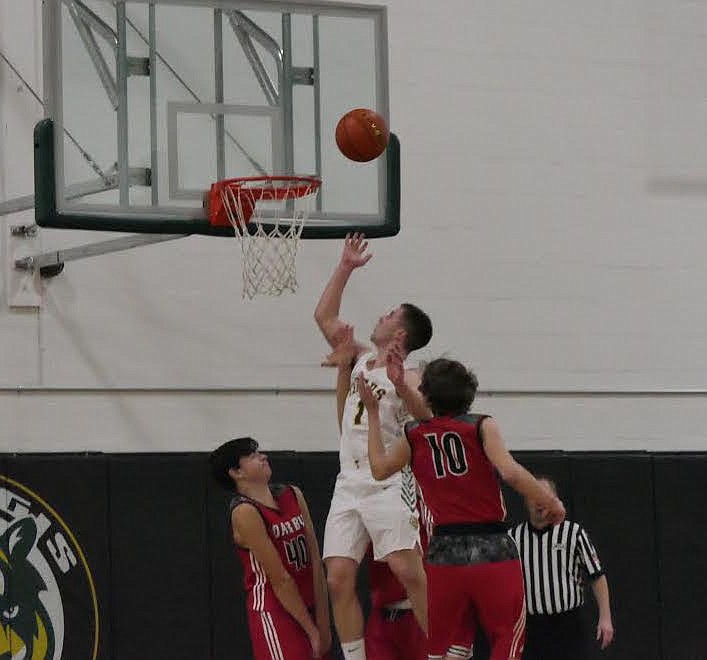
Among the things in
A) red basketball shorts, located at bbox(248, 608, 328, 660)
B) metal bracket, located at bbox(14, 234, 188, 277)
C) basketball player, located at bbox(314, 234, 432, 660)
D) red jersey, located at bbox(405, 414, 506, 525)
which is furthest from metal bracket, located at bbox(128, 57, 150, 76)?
red basketball shorts, located at bbox(248, 608, 328, 660)

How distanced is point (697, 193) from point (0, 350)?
15.8 feet

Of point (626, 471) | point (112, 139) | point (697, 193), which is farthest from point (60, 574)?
point (697, 193)

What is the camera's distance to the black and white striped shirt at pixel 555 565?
702 centimetres

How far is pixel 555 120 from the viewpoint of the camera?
31.5 feet

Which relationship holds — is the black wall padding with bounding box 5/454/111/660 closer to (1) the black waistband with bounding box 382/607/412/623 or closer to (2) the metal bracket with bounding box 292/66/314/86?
(1) the black waistband with bounding box 382/607/412/623

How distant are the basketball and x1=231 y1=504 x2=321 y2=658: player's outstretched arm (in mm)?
1752

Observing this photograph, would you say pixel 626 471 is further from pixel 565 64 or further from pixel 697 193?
pixel 565 64

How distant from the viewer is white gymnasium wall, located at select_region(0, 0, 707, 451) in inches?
333

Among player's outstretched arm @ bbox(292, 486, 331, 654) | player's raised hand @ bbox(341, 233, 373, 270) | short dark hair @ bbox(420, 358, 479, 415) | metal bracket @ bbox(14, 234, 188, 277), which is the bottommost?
player's outstretched arm @ bbox(292, 486, 331, 654)

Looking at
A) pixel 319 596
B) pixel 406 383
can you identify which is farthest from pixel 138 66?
pixel 319 596

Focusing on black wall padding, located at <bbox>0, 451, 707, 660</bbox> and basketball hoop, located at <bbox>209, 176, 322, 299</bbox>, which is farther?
black wall padding, located at <bbox>0, 451, 707, 660</bbox>

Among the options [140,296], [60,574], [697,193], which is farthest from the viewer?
[697,193]

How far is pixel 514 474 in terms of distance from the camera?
5.62 metres

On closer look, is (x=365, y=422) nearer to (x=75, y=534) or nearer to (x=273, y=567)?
(x=273, y=567)
